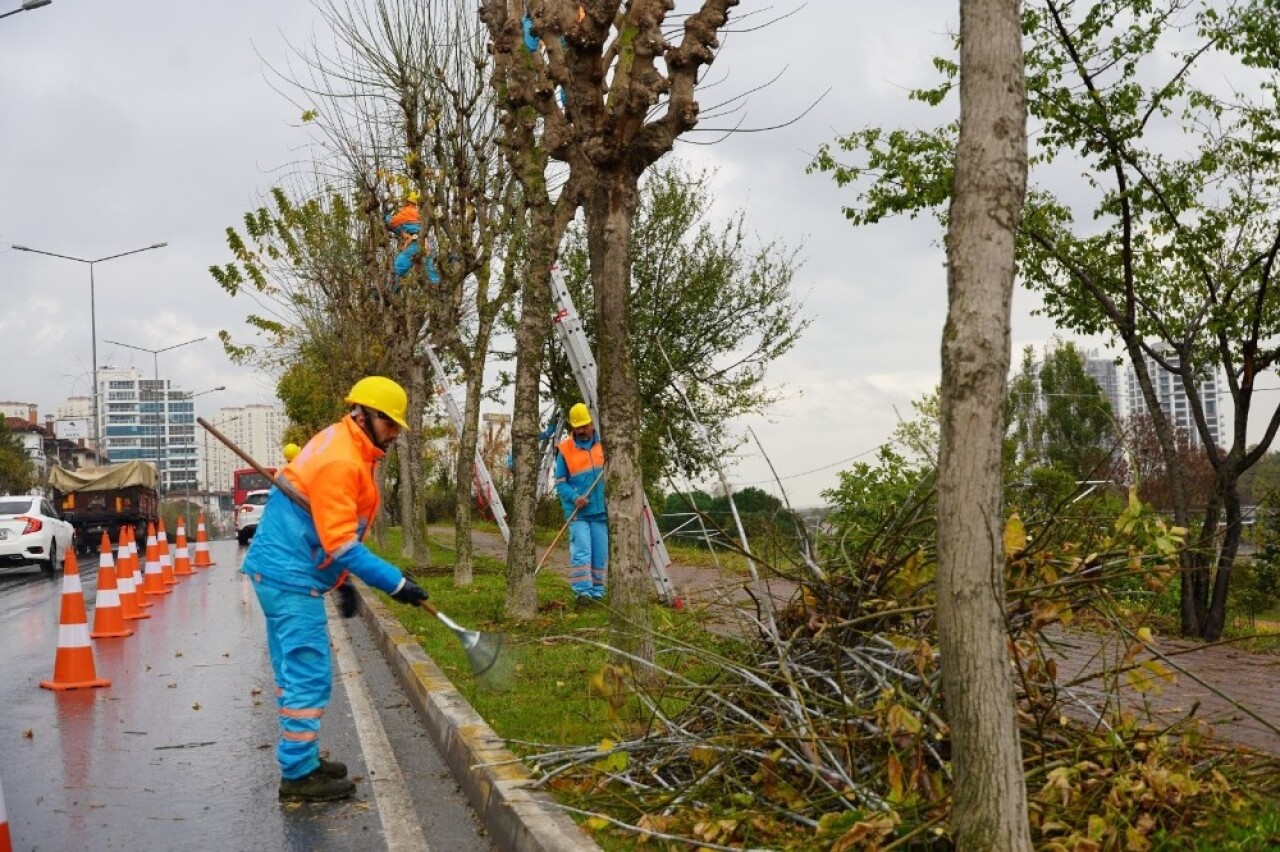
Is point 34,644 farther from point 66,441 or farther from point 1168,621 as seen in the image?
point 66,441

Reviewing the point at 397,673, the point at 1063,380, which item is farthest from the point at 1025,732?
the point at 1063,380

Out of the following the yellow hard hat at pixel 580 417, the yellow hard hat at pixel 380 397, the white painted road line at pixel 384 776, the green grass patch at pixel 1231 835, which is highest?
the yellow hard hat at pixel 580 417

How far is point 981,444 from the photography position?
157 inches

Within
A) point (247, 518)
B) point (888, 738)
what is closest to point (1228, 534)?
point (888, 738)

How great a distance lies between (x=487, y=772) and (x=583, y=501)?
746cm

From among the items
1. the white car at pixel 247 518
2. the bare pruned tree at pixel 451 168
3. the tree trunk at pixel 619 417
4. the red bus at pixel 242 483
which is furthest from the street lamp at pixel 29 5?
the red bus at pixel 242 483

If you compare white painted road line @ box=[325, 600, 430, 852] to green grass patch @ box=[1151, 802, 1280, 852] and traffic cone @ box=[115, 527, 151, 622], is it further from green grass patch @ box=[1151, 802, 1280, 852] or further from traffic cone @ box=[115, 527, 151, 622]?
traffic cone @ box=[115, 527, 151, 622]

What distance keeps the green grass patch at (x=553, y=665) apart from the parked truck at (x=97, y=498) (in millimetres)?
25206

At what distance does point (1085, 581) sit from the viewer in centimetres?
503

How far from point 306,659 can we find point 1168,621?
9910 mm

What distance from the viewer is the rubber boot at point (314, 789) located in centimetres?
641

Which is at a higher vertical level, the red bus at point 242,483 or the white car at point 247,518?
the red bus at point 242,483

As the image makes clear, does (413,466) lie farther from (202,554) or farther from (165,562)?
(202,554)

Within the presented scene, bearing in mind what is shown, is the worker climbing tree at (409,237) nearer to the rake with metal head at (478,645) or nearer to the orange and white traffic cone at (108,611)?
the orange and white traffic cone at (108,611)
